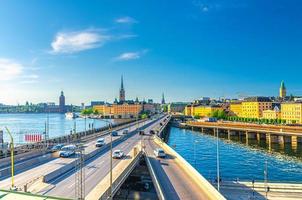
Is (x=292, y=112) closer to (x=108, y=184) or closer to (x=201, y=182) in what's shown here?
(x=201, y=182)

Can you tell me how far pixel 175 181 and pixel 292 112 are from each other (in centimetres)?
13981

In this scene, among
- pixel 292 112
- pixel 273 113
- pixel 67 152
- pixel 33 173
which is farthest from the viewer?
pixel 273 113

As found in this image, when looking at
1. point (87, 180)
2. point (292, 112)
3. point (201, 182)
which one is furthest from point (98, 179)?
point (292, 112)

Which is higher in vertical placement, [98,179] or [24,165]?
[24,165]

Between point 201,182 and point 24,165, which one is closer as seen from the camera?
point 201,182

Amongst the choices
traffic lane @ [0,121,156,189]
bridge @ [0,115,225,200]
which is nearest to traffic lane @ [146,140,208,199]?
bridge @ [0,115,225,200]

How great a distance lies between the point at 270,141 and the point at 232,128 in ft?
90.6

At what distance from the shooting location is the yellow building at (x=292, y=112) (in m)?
145

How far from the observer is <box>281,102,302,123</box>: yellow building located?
477 feet

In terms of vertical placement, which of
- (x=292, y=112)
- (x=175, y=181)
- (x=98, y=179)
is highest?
(x=292, y=112)

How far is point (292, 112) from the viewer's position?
15262 cm

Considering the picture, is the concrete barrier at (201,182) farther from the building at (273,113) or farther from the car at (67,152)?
the building at (273,113)

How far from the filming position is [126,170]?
31.7 m

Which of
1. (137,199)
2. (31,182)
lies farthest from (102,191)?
(137,199)
